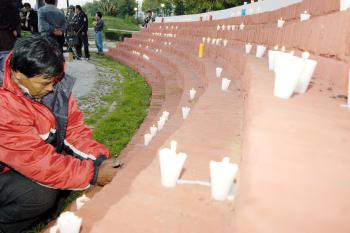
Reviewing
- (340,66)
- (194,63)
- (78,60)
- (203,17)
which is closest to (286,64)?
(340,66)

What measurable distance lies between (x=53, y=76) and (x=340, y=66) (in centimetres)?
211

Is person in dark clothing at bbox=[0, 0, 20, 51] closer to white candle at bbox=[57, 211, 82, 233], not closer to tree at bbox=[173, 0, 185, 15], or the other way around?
white candle at bbox=[57, 211, 82, 233]

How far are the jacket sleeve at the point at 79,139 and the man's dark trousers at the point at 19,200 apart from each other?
431 millimetres

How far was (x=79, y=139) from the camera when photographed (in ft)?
10.8

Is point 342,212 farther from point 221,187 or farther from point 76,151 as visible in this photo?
point 76,151

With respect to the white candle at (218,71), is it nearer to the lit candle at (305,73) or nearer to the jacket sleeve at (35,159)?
the lit candle at (305,73)

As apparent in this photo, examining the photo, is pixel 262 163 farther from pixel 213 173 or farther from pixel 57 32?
pixel 57 32

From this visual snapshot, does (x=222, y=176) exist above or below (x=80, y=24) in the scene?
below

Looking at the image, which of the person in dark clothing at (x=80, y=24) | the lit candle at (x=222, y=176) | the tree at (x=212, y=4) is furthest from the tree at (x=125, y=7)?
the lit candle at (x=222, y=176)

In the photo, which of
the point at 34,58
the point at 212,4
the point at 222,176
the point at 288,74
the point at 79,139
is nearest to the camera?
the point at 222,176

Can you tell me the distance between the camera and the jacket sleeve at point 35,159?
8.55ft

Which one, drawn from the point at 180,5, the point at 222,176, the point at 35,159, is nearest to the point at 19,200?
the point at 35,159

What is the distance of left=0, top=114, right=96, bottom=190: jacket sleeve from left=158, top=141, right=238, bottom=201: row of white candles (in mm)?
998

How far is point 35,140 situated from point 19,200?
0.51 metres
